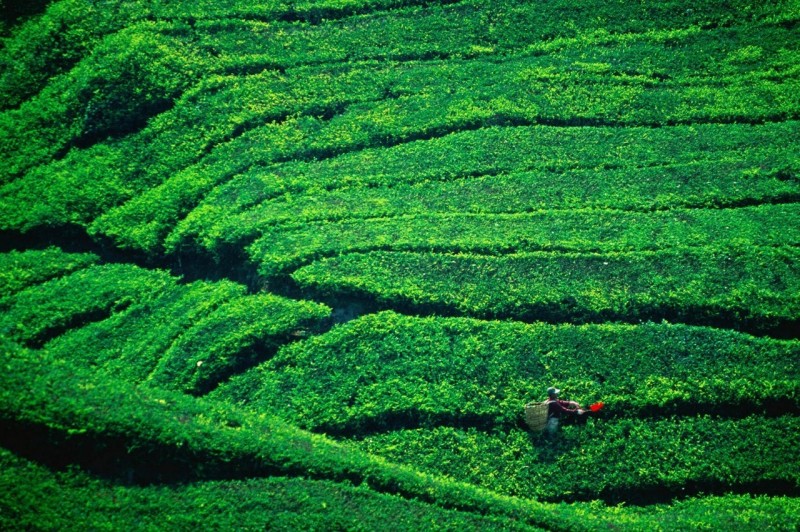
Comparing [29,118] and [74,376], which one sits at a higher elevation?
[29,118]

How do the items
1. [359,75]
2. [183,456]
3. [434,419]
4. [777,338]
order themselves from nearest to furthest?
[183,456] → [434,419] → [777,338] → [359,75]

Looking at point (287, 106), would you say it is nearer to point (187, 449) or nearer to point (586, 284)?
point (586, 284)

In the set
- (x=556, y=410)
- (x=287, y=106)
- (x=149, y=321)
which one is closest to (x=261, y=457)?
(x=149, y=321)

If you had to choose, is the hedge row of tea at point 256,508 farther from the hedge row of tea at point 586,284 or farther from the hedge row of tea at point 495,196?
the hedge row of tea at point 495,196

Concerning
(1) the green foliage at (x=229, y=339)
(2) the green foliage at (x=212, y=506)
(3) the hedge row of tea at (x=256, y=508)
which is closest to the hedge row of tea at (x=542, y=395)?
(1) the green foliage at (x=229, y=339)

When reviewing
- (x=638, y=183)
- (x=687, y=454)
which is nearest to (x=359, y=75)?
(x=638, y=183)

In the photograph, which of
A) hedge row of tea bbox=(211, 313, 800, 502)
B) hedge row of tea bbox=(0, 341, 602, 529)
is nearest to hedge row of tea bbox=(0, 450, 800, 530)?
hedge row of tea bbox=(0, 341, 602, 529)

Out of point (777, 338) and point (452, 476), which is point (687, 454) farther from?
point (452, 476)
